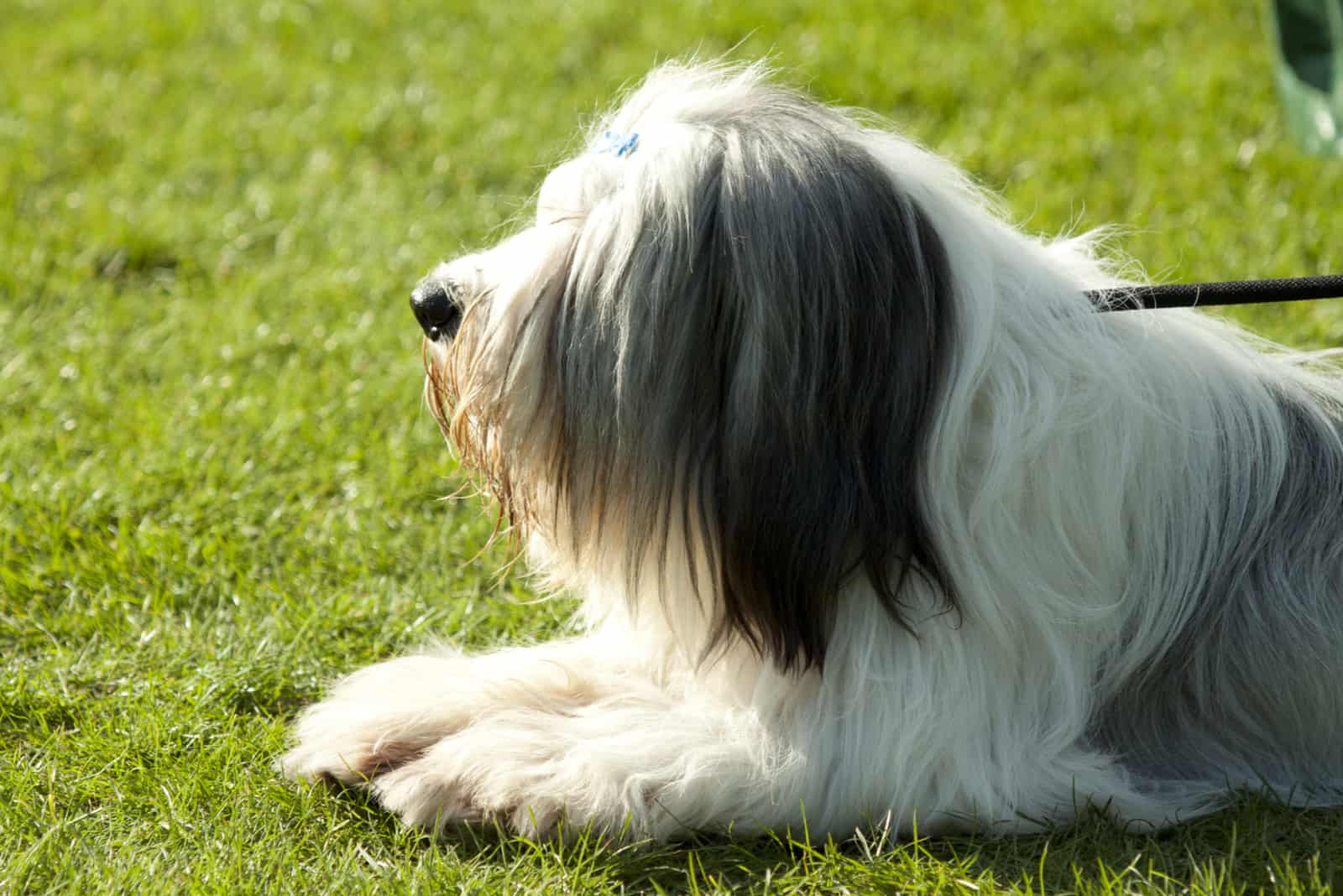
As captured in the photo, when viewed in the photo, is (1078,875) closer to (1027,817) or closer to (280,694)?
(1027,817)

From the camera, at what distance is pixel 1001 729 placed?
102 inches

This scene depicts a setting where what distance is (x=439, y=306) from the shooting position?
265 cm

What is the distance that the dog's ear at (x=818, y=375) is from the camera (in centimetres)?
241

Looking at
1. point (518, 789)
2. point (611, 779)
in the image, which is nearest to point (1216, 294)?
point (611, 779)

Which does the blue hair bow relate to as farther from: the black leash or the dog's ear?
the black leash

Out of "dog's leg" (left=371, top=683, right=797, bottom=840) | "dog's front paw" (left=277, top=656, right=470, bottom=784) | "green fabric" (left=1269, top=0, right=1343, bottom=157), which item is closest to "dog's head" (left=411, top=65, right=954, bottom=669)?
"dog's leg" (left=371, top=683, right=797, bottom=840)

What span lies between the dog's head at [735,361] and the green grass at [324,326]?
49 centimetres

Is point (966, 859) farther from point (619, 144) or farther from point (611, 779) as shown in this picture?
point (619, 144)

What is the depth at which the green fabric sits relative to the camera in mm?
5113

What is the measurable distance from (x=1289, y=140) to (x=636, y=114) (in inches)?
159

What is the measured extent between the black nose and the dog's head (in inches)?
1.7

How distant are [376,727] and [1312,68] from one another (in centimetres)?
412

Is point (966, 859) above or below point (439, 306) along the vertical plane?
below

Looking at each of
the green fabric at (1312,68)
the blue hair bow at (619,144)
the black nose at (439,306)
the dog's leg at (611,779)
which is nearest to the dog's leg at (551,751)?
the dog's leg at (611,779)
